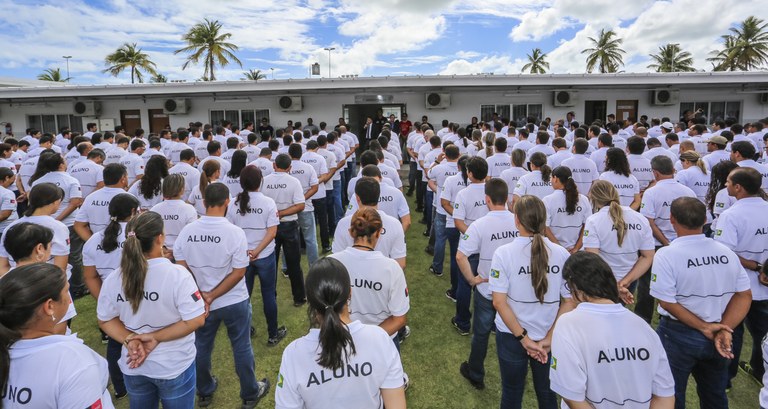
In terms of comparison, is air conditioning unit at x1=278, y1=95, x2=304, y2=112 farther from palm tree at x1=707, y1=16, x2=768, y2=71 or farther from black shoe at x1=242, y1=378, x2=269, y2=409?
palm tree at x1=707, y1=16, x2=768, y2=71

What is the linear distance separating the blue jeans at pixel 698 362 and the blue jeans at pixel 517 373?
0.94 metres

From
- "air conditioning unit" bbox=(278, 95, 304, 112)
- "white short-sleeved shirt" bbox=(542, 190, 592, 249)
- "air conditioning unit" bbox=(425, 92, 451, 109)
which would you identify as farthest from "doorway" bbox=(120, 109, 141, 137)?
"white short-sleeved shirt" bbox=(542, 190, 592, 249)

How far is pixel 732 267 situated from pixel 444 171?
13.2ft

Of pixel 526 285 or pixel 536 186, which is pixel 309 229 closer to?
pixel 536 186

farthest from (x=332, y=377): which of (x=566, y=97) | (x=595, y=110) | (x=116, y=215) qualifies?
(x=595, y=110)

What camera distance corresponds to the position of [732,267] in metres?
2.91

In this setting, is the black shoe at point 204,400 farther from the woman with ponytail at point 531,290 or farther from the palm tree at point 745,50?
the palm tree at point 745,50

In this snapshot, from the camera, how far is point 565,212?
14.6 ft

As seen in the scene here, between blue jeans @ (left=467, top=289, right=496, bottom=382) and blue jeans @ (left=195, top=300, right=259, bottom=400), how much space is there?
1.98 m

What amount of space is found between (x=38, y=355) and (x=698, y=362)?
3919 mm

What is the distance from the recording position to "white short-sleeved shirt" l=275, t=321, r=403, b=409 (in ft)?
5.90

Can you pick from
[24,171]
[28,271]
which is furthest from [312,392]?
[24,171]

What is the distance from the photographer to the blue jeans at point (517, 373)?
119 inches

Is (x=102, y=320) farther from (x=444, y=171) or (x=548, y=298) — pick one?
(x=444, y=171)
